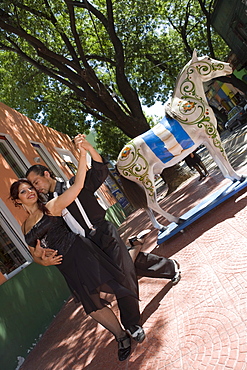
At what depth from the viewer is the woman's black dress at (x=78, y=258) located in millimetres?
3103

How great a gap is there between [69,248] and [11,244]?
3956 mm

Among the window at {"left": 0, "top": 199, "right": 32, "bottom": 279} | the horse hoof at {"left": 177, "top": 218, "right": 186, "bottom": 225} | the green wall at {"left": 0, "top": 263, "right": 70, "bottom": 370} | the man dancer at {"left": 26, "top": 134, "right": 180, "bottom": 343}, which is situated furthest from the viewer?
the window at {"left": 0, "top": 199, "right": 32, "bottom": 279}

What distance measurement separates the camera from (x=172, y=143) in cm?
594

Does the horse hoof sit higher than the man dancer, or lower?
lower

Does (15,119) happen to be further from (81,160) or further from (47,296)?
(81,160)

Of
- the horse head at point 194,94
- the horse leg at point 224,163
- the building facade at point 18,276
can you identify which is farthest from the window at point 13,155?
the horse leg at point 224,163

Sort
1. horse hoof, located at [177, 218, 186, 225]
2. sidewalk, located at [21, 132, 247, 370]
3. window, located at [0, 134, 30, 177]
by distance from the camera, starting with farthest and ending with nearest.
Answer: window, located at [0, 134, 30, 177] → horse hoof, located at [177, 218, 186, 225] → sidewalk, located at [21, 132, 247, 370]

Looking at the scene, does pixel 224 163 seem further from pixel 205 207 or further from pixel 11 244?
pixel 11 244

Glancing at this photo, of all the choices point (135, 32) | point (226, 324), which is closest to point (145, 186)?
point (226, 324)

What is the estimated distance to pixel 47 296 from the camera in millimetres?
6215

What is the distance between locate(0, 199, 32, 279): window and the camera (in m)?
6.48

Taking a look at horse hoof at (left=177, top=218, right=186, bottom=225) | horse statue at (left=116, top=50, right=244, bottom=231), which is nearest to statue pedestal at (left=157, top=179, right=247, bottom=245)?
horse hoof at (left=177, top=218, right=186, bottom=225)

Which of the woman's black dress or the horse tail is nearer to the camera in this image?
the woman's black dress

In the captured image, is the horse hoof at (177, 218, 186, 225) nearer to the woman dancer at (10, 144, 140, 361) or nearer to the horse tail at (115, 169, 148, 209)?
the horse tail at (115, 169, 148, 209)
